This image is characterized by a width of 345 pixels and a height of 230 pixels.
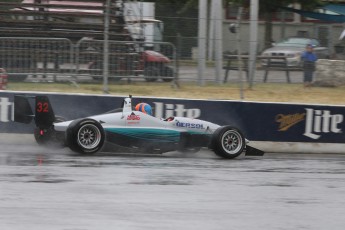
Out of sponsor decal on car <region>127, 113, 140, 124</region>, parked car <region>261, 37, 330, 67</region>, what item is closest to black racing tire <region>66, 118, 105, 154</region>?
sponsor decal on car <region>127, 113, 140, 124</region>

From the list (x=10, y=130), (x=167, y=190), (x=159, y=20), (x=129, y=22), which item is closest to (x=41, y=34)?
(x=129, y=22)

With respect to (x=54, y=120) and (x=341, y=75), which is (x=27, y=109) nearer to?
(x=54, y=120)

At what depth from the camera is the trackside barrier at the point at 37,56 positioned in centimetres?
1644

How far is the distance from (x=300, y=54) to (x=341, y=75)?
1.23 meters

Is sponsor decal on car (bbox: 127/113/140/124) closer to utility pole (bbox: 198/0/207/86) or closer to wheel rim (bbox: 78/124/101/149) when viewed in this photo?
wheel rim (bbox: 78/124/101/149)

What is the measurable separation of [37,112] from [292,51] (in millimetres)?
8745

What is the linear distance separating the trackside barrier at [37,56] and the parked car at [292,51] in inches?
173

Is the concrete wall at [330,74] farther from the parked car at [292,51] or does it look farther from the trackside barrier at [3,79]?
the trackside barrier at [3,79]

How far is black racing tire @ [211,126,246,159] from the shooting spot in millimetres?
13188

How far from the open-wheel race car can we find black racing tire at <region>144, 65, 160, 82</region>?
3.92m

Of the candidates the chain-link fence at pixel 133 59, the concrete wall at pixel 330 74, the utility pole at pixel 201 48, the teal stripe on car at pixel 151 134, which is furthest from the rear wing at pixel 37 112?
the concrete wall at pixel 330 74

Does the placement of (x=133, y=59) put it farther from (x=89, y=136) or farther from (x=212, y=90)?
(x=89, y=136)

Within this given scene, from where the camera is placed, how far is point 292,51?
1958 cm

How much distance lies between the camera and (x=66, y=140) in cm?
1242
